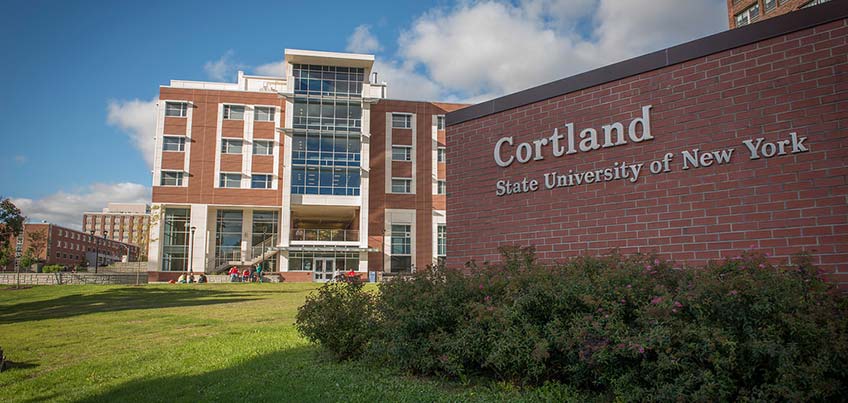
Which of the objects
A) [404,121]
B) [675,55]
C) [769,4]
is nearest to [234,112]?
[404,121]

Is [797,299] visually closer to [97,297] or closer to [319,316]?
[319,316]

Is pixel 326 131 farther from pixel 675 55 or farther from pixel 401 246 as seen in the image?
pixel 675 55

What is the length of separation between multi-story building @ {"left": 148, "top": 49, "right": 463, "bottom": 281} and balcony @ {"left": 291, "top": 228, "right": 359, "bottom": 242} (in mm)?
92

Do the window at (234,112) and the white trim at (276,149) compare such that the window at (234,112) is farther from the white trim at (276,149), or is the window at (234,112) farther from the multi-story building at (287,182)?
the white trim at (276,149)

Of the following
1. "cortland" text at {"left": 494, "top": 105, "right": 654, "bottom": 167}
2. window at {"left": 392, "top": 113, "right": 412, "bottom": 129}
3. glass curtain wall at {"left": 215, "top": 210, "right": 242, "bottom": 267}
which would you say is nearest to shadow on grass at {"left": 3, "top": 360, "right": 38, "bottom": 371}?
"cortland" text at {"left": 494, "top": 105, "right": 654, "bottom": 167}

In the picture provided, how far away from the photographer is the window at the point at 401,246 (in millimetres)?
52188

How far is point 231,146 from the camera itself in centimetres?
5097

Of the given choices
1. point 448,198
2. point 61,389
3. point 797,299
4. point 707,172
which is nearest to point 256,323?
point 61,389

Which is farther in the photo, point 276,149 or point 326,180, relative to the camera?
point 276,149

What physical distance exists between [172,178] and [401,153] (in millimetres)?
20348

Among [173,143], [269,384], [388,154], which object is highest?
[173,143]

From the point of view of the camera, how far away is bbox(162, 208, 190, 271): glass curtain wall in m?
50.0

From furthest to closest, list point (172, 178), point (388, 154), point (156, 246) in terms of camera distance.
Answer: point (388, 154) < point (172, 178) < point (156, 246)

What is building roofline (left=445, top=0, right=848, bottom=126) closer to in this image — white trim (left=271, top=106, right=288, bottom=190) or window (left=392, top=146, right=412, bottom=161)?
white trim (left=271, top=106, right=288, bottom=190)
